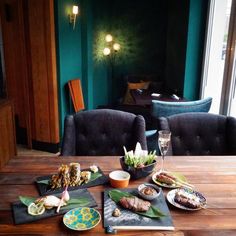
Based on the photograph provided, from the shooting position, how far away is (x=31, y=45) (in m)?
3.65

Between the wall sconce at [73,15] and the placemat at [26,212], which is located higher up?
the wall sconce at [73,15]

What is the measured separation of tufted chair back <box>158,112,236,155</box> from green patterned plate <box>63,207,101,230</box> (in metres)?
1.11

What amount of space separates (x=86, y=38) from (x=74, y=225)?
4.00 metres

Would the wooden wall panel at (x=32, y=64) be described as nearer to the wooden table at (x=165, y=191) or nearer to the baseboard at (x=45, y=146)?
the baseboard at (x=45, y=146)

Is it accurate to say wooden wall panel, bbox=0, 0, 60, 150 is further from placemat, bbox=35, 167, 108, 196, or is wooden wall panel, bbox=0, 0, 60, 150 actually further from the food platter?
the food platter

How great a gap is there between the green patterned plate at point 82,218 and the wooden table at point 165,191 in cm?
2

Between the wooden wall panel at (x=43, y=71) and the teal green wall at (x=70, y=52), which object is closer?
the wooden wall panel at (x=43, y=71)

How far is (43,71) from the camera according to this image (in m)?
3.71

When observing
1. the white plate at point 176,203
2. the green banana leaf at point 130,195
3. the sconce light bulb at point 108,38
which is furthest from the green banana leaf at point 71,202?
the sconce light bulb at point 108,38

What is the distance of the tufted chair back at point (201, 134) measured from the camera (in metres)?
2.08

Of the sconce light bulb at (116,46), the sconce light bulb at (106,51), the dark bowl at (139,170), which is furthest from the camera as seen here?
the sconce light bulb at (116,46)

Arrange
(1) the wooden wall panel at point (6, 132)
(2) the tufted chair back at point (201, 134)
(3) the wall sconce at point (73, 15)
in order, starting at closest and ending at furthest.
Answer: (2) the tufted chair back at point (201, 134)
(1) the wooden wall panel at point (6, 132)
(3) the wall sconce at point (73, 15)

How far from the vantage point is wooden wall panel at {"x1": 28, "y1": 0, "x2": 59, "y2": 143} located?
354 centimetres

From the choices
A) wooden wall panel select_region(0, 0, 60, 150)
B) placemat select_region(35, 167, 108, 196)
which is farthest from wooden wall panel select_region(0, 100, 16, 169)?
placemat select_region(35, 167, 108, 196)
